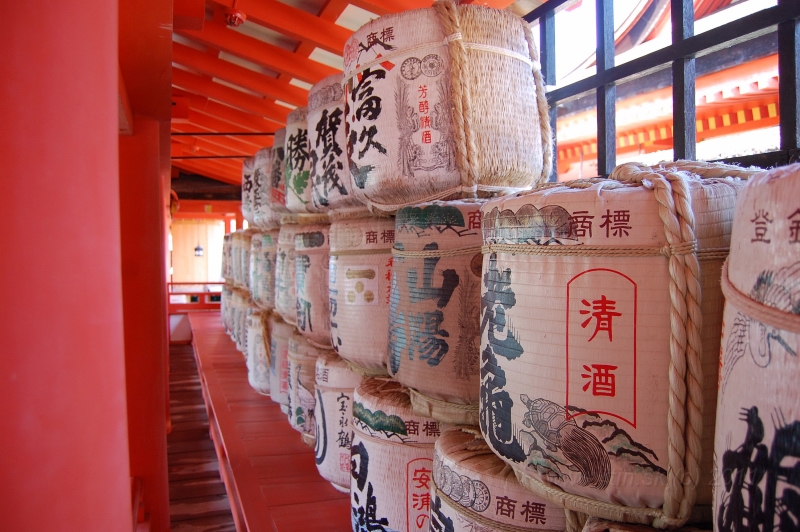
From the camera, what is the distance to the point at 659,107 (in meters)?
2.42

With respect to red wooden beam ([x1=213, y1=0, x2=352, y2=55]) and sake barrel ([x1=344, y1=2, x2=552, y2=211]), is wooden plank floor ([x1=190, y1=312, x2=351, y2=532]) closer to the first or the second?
sake barrel ([x1=344, y1=2, x2=552, y2=211])

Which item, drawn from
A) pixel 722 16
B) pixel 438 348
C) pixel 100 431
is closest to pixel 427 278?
pixel 438 348

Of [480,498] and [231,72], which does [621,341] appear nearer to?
[480,498]

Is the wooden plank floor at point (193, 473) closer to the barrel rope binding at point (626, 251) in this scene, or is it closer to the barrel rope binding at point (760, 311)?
the barrel rope binding at point (626, 251)

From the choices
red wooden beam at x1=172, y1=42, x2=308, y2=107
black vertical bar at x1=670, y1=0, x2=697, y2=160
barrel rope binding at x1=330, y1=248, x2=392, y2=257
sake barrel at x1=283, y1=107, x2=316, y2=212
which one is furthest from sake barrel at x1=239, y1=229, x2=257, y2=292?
black vertical bar at x1=670, y1=0, x2=697, y2=160

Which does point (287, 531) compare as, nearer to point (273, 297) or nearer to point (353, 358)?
point (353, 358)

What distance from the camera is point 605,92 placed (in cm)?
156

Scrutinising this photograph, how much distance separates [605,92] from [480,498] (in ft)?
3.84

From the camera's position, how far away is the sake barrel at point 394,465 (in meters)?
1.18

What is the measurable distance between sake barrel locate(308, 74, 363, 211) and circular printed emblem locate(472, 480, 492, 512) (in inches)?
35.0

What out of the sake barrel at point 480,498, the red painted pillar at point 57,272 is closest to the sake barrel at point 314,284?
the sake barrel at point 480,498

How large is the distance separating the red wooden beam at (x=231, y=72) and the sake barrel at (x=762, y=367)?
4.21 m

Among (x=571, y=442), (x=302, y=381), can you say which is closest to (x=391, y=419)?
(x=571, y=442)

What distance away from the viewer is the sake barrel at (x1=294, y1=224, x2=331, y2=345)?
181 centimetres
